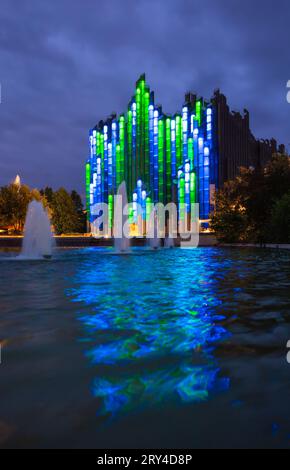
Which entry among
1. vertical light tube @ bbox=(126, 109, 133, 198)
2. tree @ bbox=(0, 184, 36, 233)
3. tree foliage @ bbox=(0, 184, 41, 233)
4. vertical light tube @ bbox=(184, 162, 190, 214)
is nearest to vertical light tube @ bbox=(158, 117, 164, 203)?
vertical light tube @ bbox=(126, 109, 133, 198)

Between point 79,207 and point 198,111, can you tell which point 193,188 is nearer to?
point 198,111

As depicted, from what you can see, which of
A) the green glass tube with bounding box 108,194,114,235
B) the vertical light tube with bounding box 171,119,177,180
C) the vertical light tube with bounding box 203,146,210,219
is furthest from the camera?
the green glass tube with bounding box 108,194,114,235

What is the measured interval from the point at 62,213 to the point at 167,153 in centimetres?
2716

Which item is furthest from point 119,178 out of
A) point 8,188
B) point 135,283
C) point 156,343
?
point 156,343

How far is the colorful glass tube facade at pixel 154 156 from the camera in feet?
250

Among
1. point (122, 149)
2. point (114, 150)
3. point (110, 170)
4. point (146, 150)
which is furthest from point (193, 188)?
point (114, 150)

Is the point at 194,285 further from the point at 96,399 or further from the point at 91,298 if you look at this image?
the point at 96,399

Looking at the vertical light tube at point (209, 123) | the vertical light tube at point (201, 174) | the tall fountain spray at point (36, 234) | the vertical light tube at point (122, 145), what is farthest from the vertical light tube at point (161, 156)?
the tall fountain spray at point (36, 234)

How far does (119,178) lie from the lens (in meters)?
93.2

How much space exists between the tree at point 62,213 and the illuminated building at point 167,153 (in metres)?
10.0

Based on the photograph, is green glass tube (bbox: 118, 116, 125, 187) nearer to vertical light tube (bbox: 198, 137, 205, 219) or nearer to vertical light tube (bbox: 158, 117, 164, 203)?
vertical light tube (bbox: 158, 117, 164, 203)

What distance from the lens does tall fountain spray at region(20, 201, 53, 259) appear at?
27450 millimetres

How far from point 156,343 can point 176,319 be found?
4.78 feet

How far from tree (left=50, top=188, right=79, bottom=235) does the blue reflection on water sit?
77.3m
